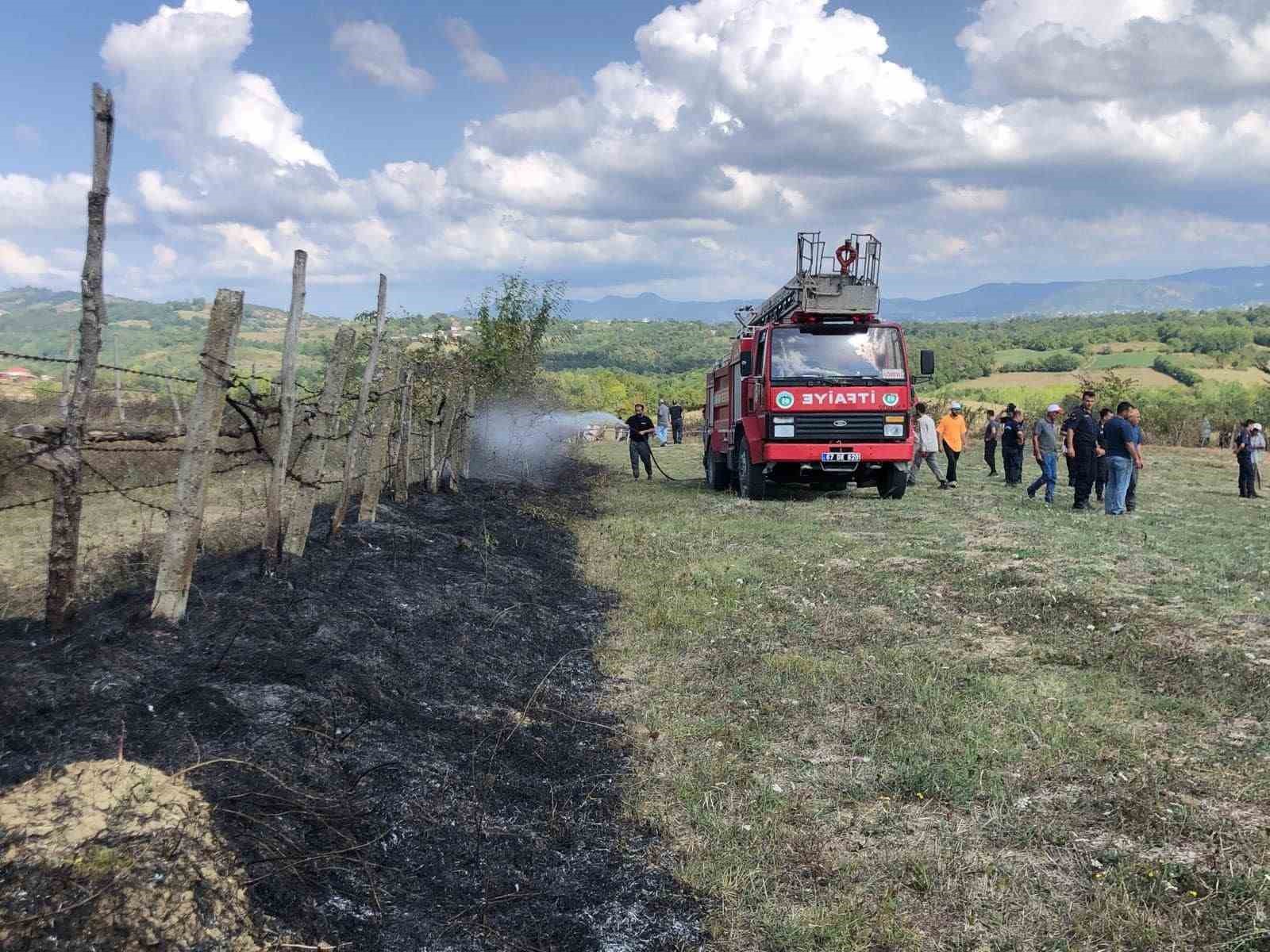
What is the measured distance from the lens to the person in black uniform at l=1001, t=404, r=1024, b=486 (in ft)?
59.8

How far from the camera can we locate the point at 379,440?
9.41 metres

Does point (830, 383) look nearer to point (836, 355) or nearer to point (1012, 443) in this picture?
point (836, 355)

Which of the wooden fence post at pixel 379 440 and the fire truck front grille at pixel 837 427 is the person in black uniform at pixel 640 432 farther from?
the wooden fence post at pixel 379 440

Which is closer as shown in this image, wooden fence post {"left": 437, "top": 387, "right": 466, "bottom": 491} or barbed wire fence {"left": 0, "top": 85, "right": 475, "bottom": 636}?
barbed wire fence {"left": 0, "top": 85, "right": 475, "bottom": 636}

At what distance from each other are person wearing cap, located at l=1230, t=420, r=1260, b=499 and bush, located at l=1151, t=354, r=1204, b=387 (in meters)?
57.9

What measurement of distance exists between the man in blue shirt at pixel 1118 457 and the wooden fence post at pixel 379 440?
10.0 metres

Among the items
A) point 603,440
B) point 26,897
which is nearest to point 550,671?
point 26,897

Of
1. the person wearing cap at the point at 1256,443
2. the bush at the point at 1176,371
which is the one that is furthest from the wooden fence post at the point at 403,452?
the bush at the point at 1176,371

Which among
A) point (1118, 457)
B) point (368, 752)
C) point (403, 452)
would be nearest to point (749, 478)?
point (1118, 457)

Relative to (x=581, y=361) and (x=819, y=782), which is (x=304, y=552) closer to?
(x=819, y=782)

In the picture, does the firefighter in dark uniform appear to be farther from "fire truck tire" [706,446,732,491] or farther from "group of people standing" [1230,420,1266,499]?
"fire truck tire" [706,446,732,491]

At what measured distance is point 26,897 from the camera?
275cm

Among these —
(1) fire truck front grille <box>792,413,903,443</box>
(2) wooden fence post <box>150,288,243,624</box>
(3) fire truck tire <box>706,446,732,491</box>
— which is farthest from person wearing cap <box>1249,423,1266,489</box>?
(2) wooden fence post <box>150,288,243,624</box>

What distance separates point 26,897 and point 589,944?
1740mm
